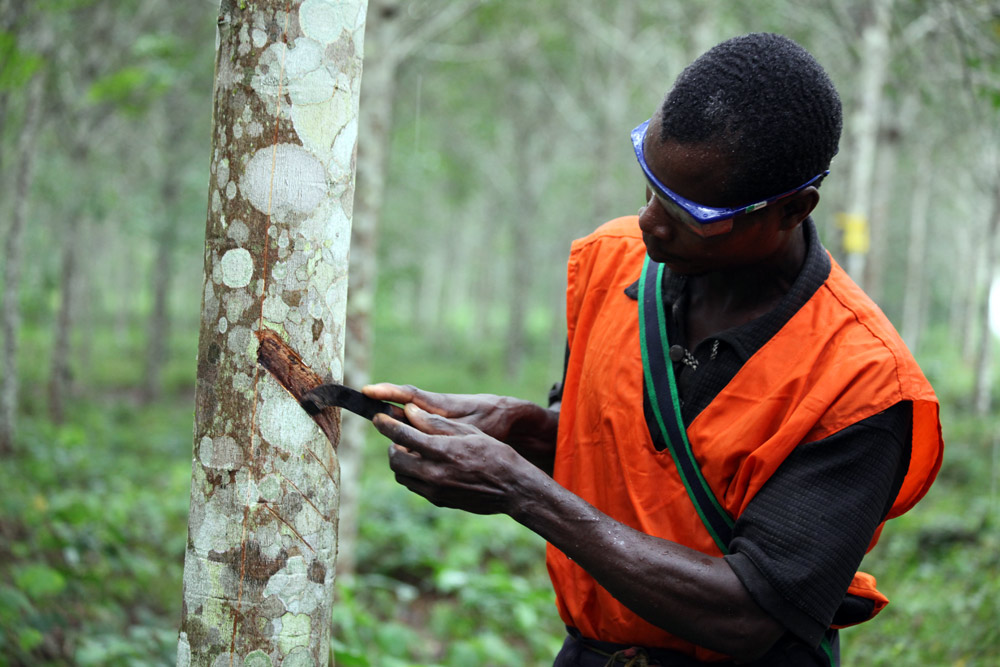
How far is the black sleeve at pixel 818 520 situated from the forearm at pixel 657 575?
0.04 meters

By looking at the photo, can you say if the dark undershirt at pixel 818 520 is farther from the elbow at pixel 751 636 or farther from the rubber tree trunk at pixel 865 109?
the rubber tree trunk at pixel 865 109

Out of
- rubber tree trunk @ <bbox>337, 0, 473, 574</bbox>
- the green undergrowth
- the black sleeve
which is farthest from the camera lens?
rubber tree trunk @ <bbox>337, 0, 473, 574</bbox>

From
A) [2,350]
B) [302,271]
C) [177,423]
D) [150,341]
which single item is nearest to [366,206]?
[302,271]

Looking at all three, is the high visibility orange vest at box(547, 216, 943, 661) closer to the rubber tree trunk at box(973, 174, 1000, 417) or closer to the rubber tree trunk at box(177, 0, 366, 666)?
the rubber tree trunk at box(177, 0, 366, 666)

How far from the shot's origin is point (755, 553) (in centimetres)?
148

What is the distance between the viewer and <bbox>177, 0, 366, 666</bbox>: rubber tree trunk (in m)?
1.55

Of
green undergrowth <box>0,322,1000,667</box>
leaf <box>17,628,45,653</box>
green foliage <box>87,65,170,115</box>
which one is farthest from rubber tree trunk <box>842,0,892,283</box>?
green foliage <box>87,65,170,115</box>

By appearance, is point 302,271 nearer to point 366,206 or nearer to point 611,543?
point 611,543

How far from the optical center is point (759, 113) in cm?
150

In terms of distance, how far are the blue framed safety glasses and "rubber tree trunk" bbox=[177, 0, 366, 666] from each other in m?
0.64

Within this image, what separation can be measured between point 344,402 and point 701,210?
2.63ft

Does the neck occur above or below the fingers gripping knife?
above

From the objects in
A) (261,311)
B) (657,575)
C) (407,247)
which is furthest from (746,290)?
(407,247)

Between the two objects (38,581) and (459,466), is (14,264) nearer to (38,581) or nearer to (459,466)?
(38,581)
